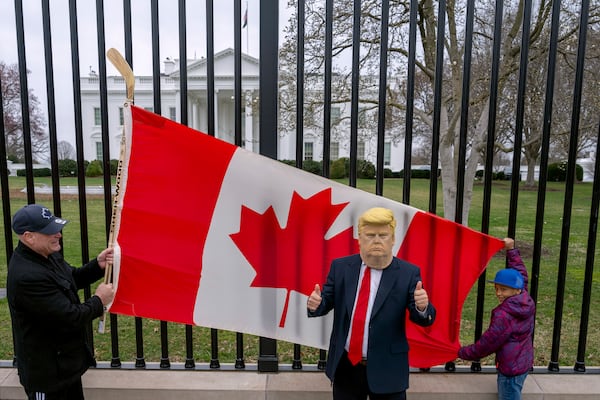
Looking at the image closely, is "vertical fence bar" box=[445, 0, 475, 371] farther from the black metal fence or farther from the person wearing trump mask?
the person wearing trump mask

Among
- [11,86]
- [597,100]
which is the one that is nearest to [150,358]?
[597,100]

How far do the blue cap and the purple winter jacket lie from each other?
0.09 m

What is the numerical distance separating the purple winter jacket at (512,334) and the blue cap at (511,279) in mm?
91

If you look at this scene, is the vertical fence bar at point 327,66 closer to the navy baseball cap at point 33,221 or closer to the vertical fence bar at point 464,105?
the vertical fence bar at point 464,105

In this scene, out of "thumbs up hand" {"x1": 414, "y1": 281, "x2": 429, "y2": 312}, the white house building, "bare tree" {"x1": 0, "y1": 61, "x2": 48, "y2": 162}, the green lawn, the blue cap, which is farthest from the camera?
the white house building

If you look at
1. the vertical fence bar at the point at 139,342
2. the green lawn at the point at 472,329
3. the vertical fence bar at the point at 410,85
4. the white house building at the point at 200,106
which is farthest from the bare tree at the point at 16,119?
the vertical fence bar at the point at 410,85

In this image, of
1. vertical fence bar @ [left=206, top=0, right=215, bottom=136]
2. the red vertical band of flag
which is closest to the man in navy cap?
the red vertical band of flag

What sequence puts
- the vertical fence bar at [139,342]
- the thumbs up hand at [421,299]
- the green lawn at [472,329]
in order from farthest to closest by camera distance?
the green lawn at [472,329], the vertical fence bar at [139,342], the thumbs up hand at [421,299]

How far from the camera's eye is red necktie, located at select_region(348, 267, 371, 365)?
2588 millimetres

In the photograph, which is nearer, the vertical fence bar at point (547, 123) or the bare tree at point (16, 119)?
the vertical fence bar at point (547, 123)

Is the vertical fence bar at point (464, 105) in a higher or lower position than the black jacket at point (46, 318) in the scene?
higher

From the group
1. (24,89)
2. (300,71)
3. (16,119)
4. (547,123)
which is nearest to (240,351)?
(300,71)

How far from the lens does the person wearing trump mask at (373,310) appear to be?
2.52m

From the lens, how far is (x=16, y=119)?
2006 cm
